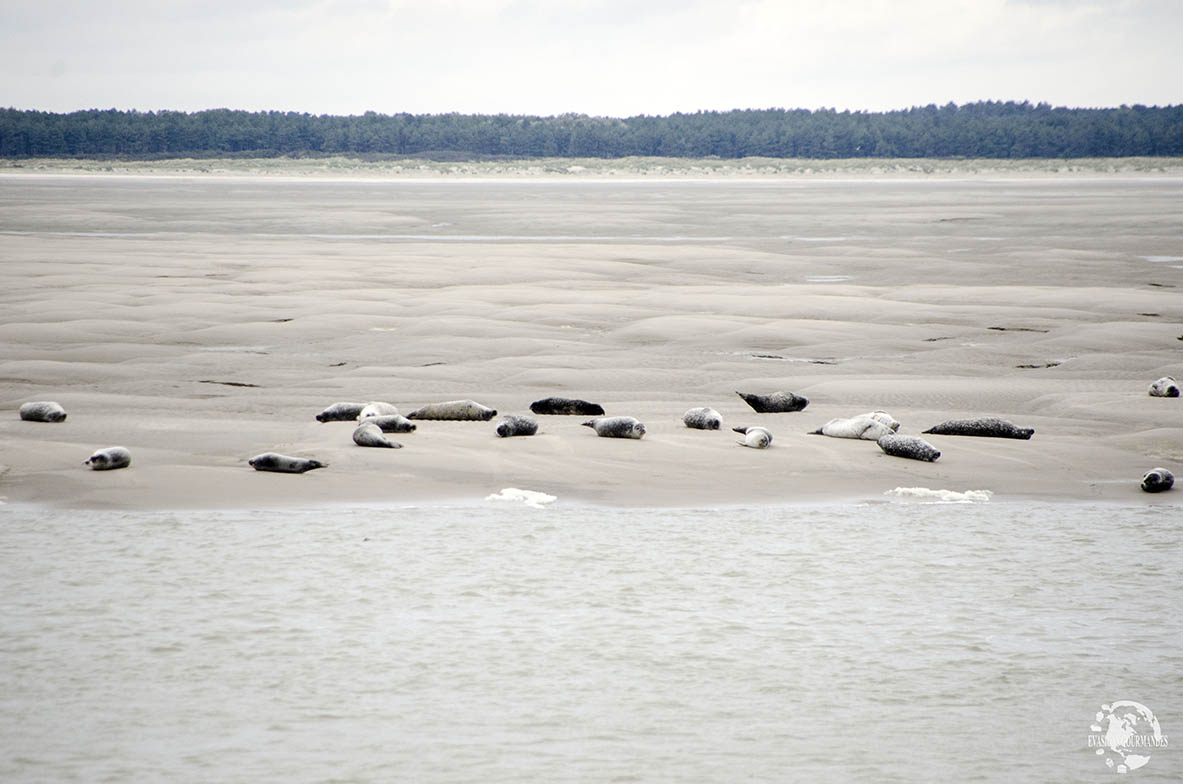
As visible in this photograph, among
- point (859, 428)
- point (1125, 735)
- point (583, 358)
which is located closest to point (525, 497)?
point (859, 428)

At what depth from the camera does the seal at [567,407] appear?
5953 mm

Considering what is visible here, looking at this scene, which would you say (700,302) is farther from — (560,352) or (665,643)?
(665,643)

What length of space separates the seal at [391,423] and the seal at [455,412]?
35 centimetres

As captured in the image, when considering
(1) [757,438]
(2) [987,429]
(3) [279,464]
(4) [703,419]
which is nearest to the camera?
(3) [279,464]

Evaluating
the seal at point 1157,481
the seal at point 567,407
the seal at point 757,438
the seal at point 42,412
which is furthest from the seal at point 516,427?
the seal at point 1157,481

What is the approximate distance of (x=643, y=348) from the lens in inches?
324

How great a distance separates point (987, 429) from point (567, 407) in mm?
1863

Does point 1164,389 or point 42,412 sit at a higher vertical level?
point 1164,389

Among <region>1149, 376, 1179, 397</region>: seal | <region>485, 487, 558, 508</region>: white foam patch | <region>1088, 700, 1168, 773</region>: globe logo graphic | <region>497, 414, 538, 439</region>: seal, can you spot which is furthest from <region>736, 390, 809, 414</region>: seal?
<region>1088, 700, 1168, 773</region>: globe logo graphic

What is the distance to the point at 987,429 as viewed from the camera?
552cm

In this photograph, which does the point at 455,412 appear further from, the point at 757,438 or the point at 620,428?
the point at 757,438

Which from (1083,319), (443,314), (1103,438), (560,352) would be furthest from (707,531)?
(1083,319)

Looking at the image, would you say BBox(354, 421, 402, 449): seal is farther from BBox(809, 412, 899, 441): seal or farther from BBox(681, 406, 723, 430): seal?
BBox(809, 412, 899, 441): seal

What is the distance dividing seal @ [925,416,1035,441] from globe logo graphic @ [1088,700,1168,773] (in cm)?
306
